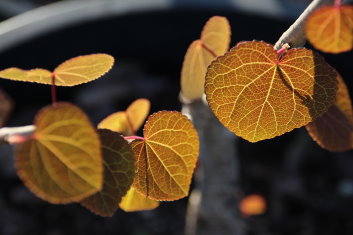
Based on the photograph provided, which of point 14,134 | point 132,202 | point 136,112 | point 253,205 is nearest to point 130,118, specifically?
point 136,112

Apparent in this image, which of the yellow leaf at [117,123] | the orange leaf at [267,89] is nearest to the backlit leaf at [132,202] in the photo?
the yellow leaf at [117,123]

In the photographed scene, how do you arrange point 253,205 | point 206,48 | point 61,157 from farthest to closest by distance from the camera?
1. point 253,205
2. point 206,48
3. point 61,157

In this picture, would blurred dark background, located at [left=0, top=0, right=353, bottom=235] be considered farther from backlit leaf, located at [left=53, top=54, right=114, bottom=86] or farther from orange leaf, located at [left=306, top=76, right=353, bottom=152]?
backlit leaf, located at [left=53, top=54, right=114, bottom=86]

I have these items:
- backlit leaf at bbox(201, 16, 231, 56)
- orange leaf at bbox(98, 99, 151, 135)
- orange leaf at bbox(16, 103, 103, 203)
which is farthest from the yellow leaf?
orange leaf at bbox(16, 103, 103, 203)

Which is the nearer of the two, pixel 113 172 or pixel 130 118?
pixel 113 172

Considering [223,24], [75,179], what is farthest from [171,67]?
[75,179]

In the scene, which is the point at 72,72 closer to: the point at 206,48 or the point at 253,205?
the point at 206,48

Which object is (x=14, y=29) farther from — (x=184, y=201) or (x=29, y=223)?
(x=184, y=201)

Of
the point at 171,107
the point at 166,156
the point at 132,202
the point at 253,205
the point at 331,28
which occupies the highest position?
the point at 331,28
